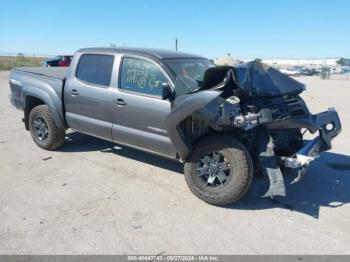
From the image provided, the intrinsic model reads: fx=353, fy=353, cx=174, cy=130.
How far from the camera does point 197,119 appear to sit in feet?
14.7

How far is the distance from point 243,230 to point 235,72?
1786 millimetres

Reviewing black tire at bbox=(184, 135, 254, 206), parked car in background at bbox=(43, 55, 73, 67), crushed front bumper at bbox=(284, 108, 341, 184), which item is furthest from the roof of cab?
parked car in background at bbox=(43, 55, 73, 67)

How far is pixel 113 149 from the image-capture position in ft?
21.6

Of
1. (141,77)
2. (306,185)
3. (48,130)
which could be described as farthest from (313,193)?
(48,130)

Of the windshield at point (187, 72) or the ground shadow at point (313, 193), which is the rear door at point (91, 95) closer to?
the windshield at point (187, 72)

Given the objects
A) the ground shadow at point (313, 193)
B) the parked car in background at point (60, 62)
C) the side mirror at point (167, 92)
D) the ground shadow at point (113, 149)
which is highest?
the side mirror at point (167, 92)

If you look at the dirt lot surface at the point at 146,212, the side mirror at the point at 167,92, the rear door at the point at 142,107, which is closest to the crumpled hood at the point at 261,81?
the side mirror at the point at 167,92

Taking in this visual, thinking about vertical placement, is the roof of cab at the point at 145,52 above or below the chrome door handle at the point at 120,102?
above

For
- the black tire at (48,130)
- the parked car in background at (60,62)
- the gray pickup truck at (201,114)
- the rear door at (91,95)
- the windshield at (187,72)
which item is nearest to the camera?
the gray pickup truck at (201,114)

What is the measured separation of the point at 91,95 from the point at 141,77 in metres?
1.01

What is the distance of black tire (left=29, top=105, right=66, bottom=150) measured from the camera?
6.26m

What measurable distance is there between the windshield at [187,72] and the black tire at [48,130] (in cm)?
254

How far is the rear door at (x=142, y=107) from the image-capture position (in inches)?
189

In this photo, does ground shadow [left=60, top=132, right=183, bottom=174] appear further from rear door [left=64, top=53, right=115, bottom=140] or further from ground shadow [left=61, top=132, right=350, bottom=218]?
rear door [left=64, top=53, right=115, bottom=140]
